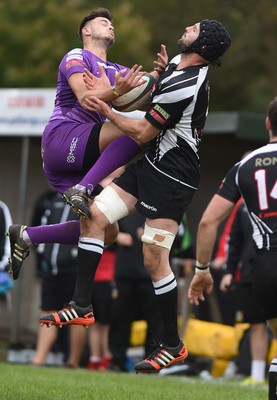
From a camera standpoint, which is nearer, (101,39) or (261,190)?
(261,190)

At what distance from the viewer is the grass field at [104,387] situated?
349 inches

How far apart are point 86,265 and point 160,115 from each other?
1231 millimetres

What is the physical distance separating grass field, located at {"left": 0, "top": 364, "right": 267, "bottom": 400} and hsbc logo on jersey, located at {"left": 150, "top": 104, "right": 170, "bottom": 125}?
2224mm

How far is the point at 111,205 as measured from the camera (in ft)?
26.9

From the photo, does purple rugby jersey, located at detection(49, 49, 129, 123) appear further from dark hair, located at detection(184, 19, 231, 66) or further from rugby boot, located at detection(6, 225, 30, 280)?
rugby boot, located at detection(6, 225, 30, 280)

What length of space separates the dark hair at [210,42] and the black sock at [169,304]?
5.50 feet

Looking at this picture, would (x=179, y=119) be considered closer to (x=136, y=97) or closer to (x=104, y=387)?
(x=136, y=97)

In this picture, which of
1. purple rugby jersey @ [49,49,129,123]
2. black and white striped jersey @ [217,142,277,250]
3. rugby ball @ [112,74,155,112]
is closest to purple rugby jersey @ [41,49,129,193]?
purple rugby jersey @ [49,49,129,123]

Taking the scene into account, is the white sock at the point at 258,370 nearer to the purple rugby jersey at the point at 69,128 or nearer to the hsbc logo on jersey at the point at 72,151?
the purple rugby jersey at the point at 69,128

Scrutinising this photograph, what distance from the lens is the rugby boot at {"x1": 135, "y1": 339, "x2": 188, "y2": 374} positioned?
822cm

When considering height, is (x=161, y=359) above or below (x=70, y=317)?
below

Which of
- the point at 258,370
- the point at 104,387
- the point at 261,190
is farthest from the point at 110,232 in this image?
the point at 258,370

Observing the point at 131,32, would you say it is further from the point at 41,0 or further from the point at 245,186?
the point at 245,186

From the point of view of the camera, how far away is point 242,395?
33.5 feet
